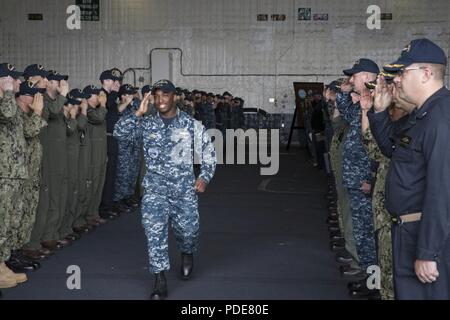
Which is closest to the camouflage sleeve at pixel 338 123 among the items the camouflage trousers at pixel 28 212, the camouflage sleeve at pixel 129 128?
the camouflage sleeve at pixel 129 128

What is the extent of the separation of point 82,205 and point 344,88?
353 cm

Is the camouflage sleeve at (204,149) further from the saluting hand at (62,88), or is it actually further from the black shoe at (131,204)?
the black shoe at (131,204)

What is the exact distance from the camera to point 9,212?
223 inches

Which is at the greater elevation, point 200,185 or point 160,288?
point 200,185

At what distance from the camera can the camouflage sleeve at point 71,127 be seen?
7352 millimetres

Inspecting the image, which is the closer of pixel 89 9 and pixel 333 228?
pixel 333 228

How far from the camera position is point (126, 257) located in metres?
6.79

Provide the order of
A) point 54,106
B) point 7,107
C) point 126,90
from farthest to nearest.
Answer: point 126,90, point 54,106, point 7,107

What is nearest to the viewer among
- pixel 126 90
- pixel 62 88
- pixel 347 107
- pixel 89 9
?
pixel 347 107

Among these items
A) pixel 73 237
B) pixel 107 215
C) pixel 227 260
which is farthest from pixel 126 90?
pixel 227 260

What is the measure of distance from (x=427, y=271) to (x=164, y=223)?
2827mm

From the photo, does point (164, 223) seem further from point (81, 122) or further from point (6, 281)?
point (81, 122)

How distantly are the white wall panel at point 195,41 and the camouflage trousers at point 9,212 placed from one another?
1918cm

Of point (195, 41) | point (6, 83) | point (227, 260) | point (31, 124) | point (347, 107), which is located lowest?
point (227, 260)
